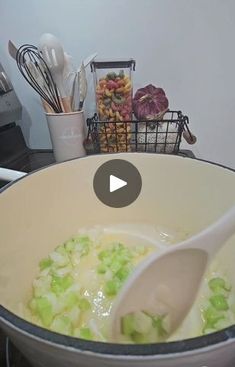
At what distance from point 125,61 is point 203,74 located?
22 centimetres

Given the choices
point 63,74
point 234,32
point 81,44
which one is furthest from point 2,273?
point 234,32

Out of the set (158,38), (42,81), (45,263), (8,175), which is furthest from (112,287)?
(158,38)

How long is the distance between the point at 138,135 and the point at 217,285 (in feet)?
1.30

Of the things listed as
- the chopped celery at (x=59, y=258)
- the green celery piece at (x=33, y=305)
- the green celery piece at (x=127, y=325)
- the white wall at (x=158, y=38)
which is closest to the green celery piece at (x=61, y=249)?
the chopped celery at (x=59, y=258)

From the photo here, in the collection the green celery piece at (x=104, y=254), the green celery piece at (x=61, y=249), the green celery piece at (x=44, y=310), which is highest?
the green celery piece at (x=44, y=310)

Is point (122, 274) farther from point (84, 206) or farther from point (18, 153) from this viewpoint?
point (18, 153)

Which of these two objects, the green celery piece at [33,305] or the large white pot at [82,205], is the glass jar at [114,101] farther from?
the green celery piece at [33,305]

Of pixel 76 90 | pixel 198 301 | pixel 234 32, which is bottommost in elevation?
pixel 198 301

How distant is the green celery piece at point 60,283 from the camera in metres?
0.43

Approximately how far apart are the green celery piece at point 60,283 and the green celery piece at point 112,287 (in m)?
0.06

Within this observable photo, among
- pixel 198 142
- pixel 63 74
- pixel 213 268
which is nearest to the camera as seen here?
pixel 213 268

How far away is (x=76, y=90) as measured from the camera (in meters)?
0.69

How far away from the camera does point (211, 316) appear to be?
1.26 ft

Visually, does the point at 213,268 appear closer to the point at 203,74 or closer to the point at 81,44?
the point at 203,74
